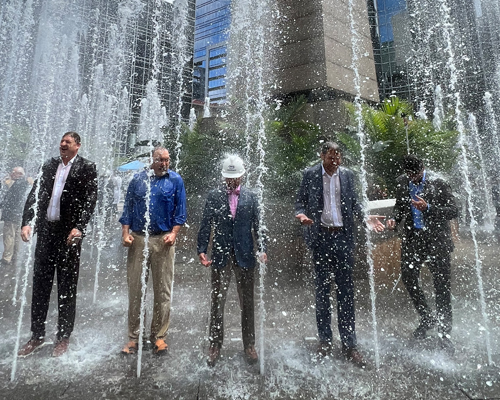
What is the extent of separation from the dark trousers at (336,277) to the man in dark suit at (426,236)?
699mm

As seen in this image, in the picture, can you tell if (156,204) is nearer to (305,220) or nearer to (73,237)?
(73,237)

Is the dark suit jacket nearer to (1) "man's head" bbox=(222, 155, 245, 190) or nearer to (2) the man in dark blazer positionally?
(1) "man's head" bbox=(222, 155, 245, 190)

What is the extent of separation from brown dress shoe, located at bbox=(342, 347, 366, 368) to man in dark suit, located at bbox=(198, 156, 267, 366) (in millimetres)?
759

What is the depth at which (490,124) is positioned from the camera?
1009 inches

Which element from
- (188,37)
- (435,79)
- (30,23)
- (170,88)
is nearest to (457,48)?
(435,79)

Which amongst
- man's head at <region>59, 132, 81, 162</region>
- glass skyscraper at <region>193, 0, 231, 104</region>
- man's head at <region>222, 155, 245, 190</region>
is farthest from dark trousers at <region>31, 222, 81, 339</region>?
glass skyscraper at <region>193, 0, 231, 104</region>

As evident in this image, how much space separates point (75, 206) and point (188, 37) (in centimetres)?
4964

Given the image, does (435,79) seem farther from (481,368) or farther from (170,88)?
(481,368)

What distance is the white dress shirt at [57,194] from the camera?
294cm

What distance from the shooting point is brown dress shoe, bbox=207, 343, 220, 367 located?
2596 mm

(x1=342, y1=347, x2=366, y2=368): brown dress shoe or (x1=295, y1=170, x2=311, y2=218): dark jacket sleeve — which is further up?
(x1=295, y1=170, x2=311, y2=218): dark jacket sleeve

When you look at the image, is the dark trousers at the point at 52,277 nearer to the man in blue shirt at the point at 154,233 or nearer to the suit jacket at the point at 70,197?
the suit jacket at the point at 70,197

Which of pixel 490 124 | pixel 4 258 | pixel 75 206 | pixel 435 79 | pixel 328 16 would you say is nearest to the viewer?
pixel 75 206

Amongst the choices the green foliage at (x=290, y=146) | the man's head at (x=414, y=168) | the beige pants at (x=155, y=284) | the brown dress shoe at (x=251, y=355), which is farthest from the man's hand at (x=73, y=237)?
the green foliage at (x=290, y=146)
